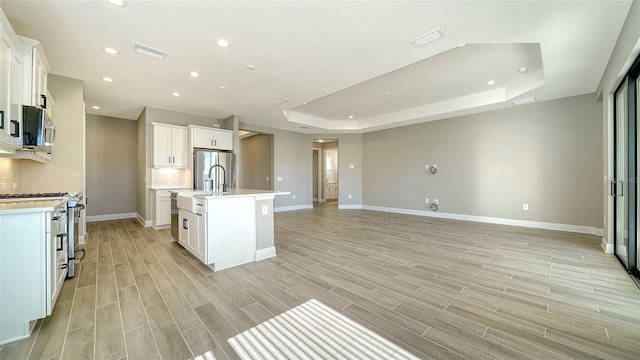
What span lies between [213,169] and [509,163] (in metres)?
6.88

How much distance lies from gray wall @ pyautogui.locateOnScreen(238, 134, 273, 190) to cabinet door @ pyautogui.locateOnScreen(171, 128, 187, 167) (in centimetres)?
265

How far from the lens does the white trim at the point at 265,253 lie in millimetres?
3271

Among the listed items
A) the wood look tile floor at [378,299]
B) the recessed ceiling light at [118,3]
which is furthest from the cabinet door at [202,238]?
the recessed ceiling light at [118,3]

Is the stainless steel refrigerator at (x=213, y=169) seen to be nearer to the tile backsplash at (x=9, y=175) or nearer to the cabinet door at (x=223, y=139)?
the cabinet door at (x=223, y=139)

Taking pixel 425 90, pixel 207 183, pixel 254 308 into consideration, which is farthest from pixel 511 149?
pixel 207 183

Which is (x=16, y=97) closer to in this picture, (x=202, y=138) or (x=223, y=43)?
(x=223, y=43)

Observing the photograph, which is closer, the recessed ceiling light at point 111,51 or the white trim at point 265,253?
the recessed ceiling light at point 111,51

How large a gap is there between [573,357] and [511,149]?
507 cm

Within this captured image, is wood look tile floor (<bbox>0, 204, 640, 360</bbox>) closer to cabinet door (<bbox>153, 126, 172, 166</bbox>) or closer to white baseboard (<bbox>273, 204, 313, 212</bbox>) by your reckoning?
cabinet door (<bbox>153, 126, 172, 166</bbox>)

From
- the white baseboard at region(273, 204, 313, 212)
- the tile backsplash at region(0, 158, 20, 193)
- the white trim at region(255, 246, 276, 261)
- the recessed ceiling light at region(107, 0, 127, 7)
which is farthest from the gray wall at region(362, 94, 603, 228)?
Answer: the tile backsplash at region(0, 158, 20, 193)

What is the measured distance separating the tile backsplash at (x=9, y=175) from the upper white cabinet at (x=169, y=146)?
206cm

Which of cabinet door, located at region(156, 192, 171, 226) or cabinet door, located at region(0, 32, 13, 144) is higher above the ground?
cabinet door, located at region(0, 32, 13, 144)

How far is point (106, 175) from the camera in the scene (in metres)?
6.25

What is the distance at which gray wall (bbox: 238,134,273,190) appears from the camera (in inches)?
314
